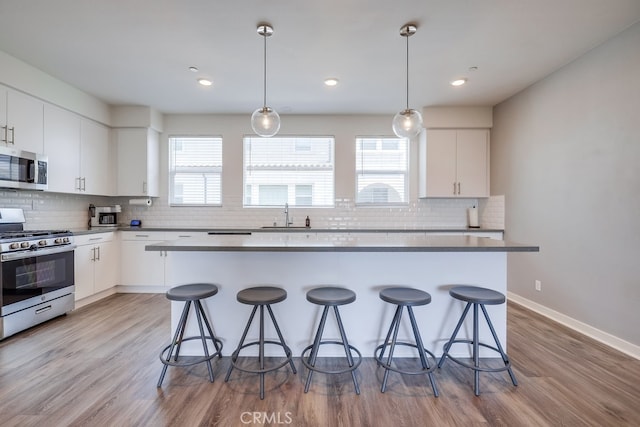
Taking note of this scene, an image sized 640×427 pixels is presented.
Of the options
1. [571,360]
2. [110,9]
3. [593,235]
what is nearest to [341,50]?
[110,9]

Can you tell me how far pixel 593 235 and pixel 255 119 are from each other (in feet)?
10.9

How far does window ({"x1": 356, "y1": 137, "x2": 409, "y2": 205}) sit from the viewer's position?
15.3 feet

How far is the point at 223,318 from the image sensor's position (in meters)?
2.39

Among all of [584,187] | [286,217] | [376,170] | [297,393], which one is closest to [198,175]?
[286,217]

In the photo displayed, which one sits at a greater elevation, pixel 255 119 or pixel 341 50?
pixel 341 50

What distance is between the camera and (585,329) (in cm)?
280

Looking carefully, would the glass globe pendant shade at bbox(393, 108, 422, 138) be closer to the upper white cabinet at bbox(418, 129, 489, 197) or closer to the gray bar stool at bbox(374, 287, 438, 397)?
the gray bar stool at bbox(374, 287, 438, 397)

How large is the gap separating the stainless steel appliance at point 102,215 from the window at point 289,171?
6.42 ft

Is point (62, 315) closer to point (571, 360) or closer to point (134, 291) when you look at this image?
point (134, 291)

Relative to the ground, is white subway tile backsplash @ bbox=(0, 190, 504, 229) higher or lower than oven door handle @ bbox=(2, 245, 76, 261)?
higher

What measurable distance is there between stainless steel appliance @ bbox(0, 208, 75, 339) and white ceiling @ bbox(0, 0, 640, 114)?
1799 mm

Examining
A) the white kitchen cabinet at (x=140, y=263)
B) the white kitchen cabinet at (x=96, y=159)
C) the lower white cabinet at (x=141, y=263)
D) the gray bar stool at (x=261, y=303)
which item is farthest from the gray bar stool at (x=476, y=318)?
the white kitchen cabinet at (x=96, y=159)

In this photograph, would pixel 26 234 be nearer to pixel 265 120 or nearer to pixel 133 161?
pixel 133 161

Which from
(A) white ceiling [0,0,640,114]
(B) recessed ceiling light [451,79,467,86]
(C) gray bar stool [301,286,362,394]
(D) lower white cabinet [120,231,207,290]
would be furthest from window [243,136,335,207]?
Result: (C) gray bar stool [301,286,362,394]
